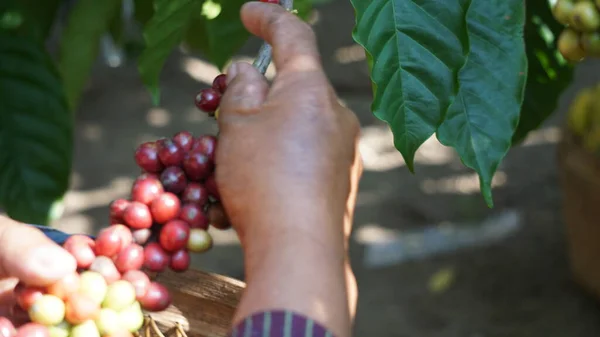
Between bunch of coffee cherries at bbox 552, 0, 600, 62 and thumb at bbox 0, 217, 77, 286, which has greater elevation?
thumb at bbox 0, 217, 77, 286

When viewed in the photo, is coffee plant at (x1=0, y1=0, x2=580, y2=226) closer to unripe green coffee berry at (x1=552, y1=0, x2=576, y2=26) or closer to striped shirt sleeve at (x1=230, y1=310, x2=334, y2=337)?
unripe green coffee berry at (x1=552, y1=0, x2=576, y2=26)

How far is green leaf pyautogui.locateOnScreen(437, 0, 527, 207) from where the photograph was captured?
85cm

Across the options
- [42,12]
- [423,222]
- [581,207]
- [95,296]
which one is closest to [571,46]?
[95,296]

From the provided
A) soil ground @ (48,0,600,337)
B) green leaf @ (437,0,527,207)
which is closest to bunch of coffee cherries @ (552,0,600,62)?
green leaf @ (437,0,527,207)

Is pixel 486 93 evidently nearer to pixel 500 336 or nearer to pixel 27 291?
pixel 27 291

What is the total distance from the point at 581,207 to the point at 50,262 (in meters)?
2.21

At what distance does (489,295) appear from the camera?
8.95 feet

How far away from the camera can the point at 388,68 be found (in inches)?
30.9

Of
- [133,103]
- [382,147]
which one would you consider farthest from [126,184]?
[382,147]

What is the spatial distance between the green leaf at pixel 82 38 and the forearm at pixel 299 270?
0.85 m

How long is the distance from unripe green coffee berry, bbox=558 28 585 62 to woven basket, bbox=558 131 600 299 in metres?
1.54

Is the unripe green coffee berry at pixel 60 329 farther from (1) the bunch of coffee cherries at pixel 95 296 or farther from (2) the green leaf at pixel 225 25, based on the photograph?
(2) the green leaf at pixel 225 25

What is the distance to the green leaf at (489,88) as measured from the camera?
0.85 metres

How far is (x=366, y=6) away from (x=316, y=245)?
0.83 ft
